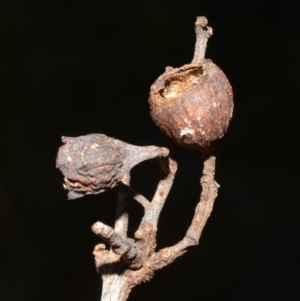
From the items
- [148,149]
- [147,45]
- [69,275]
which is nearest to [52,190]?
[69,275]

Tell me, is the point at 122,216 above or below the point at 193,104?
below

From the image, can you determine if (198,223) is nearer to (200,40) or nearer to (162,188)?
(162,188)

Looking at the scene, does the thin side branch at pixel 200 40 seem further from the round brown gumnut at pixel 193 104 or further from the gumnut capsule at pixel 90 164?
the gumnut capsule at pixel 90 164

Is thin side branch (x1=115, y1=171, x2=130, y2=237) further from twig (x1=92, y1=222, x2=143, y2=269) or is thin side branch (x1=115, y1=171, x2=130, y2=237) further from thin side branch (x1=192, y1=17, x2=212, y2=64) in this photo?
thin side branch (x1=192, y1=17, x2=212, y2=64)

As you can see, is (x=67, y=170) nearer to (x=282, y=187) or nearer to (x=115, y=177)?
(x=115, y=177)

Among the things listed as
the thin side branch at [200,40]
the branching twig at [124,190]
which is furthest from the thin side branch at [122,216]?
the thin side branch at [200,40]

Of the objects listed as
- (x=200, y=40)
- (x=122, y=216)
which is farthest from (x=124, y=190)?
(x=200, y=40)
